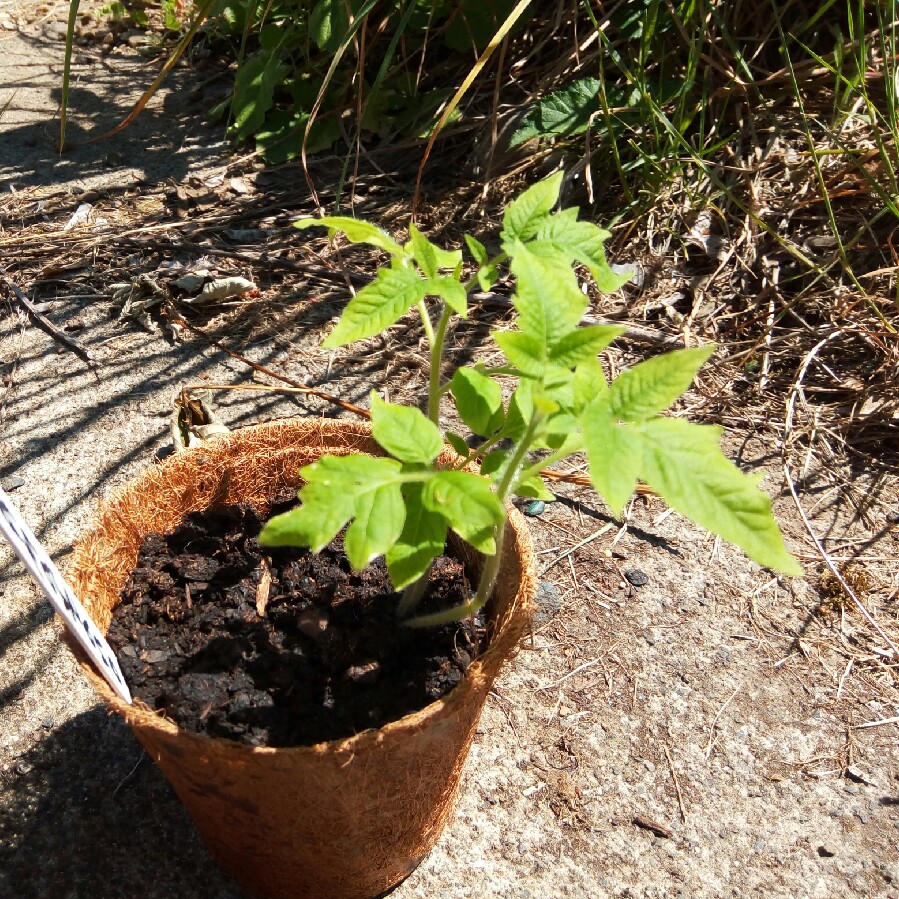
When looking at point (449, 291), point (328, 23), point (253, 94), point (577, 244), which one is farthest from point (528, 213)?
point (253, 94)

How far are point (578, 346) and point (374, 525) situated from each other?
293mm

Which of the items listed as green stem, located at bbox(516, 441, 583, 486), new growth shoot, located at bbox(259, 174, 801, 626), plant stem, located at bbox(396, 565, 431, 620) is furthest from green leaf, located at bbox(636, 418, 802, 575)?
plant stem, located at bbox(396, 565, 431, 620)

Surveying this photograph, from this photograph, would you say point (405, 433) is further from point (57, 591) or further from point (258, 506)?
point (258, 506)

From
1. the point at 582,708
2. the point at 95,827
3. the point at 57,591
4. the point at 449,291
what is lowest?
the point at 582,708

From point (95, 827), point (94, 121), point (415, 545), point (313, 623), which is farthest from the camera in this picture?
point (94, 121)

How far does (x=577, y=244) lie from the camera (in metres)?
1.04

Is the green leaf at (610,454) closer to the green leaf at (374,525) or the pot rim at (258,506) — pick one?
the green leaf at (374,525)

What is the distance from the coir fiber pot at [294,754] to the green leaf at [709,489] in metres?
0.38

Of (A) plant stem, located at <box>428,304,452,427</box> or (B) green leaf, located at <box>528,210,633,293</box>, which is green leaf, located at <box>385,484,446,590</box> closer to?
(A) plant stem, located at <box>428,304,452,427</box>

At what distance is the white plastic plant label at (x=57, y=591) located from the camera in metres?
0.86

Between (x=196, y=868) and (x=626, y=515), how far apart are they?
1.14 m

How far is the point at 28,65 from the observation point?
343 centimetres

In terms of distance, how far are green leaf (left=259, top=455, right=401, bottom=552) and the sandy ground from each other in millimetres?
511

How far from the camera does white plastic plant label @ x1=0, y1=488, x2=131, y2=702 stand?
0.86 m
